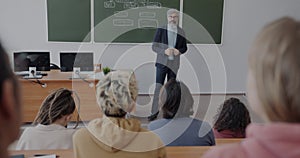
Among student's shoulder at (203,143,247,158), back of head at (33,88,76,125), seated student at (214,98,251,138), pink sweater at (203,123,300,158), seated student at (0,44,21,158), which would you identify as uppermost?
seated student at (0,44,21,158)

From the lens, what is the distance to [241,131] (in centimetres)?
232

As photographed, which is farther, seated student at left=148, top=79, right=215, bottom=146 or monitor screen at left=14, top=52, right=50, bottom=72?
monitor screen at left=14, top=52, right=50, bottom=72

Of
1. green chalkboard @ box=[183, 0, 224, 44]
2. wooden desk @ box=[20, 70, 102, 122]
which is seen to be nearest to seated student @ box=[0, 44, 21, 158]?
wooden desk @ box=[20, 70, 102, 122]

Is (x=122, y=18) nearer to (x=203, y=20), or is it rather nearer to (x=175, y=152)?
(x=203, y=20)

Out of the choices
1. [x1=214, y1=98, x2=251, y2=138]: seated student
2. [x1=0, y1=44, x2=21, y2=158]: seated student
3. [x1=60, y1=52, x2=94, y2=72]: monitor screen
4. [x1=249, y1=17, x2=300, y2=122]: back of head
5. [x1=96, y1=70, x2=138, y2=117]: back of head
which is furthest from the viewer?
[x1=60, y1=52, x2=94, y2=72]: monitor screen

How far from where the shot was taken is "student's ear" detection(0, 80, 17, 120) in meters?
0.53

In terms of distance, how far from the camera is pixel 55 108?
224 cm

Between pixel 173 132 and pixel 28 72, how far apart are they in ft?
9.83

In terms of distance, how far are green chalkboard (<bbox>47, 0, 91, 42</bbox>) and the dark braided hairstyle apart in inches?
140

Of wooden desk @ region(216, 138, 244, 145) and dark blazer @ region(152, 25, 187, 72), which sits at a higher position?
dark blazer @ region(152, 25, 187, 72)

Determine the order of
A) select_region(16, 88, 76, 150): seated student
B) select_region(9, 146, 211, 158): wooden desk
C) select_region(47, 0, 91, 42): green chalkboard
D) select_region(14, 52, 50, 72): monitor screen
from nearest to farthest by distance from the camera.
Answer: select_region(9, 146, 211, 158): wooden desk
select_region(16, 88, 76, 150): seated student
select_region(14, 52, 50, 72): monitor screen
select_region(47, 0, 91, 42): green chalkboard

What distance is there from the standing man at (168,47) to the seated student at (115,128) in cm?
327

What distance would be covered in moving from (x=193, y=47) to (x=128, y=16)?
1.38 meters

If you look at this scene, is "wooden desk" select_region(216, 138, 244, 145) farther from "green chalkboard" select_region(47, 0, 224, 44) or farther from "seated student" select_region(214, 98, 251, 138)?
→ "green chalkboard" select_region(47, 0, 224, 44)
